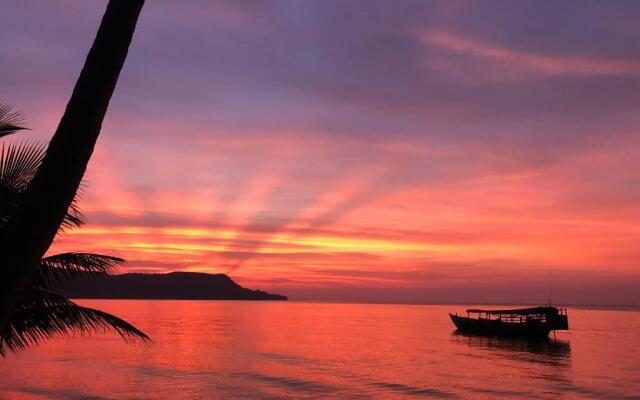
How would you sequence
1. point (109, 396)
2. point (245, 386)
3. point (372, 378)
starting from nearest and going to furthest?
point (109, 396) < point (245, 386) < point (372, 378)

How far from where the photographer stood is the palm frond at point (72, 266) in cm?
1058

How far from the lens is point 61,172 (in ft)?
11.8

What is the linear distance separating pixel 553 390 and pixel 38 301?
3787cm

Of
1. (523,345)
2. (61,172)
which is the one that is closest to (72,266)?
(61,172)

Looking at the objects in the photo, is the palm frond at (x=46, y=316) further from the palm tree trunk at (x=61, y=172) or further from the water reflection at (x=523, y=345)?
the water reflection at (x=523, y=345)

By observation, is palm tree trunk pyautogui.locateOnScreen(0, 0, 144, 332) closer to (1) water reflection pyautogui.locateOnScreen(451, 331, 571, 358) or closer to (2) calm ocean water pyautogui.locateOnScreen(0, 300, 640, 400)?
(2) calm ocean water pyautogui.locateOnScreen(0, 300, 640, 400)

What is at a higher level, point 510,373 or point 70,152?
point 70,152

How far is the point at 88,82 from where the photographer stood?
154 inches

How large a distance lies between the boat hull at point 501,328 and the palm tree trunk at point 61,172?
7730cm

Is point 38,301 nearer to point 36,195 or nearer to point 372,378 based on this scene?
point 36,195

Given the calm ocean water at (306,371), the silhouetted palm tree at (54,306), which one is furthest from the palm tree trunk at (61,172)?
the calm ocean water at (306,371)

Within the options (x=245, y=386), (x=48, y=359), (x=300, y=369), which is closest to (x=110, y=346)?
(x=48, y=359)

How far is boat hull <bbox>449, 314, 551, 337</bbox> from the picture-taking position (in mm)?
74194

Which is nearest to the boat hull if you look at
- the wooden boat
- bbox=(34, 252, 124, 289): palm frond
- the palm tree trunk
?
the wooden boat
